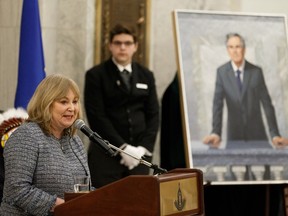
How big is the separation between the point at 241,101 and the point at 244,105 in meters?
0.05

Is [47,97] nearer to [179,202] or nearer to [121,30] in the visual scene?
[179,202]

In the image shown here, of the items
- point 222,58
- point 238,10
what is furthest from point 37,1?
point 238,10

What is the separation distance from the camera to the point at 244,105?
22.4 feet

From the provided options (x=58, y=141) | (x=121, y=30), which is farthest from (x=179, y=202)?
(x=121, y=30)

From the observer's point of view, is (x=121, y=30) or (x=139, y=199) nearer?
(x=139, y=199)

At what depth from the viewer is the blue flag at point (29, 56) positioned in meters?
6.27

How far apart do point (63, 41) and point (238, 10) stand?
1919mm

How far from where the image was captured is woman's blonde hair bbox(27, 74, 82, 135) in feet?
12.2

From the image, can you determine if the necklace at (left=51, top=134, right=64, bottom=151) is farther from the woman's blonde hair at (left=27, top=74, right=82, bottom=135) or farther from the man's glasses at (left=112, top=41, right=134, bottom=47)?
the man's glasses at (left=112, top=41, right=134, bottom=47)

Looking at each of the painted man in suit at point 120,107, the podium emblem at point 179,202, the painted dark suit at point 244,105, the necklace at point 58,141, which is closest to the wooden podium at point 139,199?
the podium emblem at point 179,202

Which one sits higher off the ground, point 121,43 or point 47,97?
point 121,43

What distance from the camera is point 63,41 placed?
23.4ft

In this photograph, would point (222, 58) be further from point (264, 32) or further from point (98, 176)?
point (98, 176)

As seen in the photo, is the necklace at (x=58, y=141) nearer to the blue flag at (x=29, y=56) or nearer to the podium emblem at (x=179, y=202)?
the podium emblem at (x=179, y=202)
